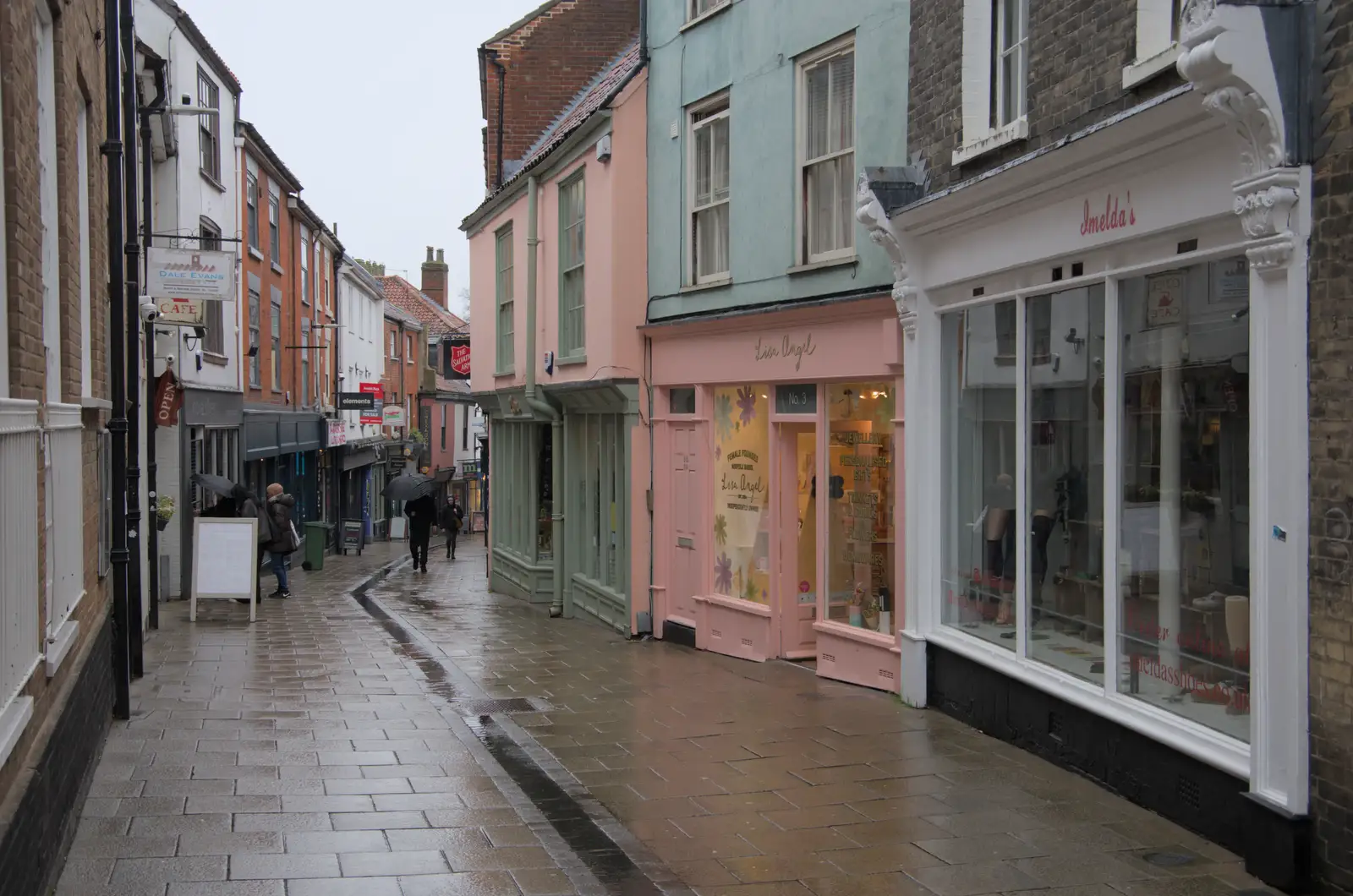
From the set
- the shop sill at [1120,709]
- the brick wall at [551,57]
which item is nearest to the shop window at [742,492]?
the shop sill at [1120,709]

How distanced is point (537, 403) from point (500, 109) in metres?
6.26

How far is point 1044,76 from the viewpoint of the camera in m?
8.45

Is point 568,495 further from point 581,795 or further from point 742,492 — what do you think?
point 581,795

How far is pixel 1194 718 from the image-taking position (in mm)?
6980

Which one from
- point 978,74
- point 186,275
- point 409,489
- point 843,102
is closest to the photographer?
point 978,74

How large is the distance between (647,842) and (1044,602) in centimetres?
333

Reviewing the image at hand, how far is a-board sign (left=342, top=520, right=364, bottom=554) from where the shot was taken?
3556cm

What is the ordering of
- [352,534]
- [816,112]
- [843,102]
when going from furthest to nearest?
1. [352,534]
2. [816,112]
3. [843,102]

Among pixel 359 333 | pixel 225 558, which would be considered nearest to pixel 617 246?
pixel 225 558

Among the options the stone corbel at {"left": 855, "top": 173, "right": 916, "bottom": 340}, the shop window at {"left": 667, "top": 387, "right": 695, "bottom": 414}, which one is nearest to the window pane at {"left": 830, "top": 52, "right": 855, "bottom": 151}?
the stone corbel at {"left": 855, "top": 173, "right": 916, "bottom": 340}

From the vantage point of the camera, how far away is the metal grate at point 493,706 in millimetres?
10562

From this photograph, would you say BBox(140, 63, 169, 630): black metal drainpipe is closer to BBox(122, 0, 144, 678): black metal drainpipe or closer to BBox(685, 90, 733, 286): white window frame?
BBox(122, 0, 144, 678): black metal drainpipe

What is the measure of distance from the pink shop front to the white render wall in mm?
23742

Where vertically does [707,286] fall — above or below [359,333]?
below
